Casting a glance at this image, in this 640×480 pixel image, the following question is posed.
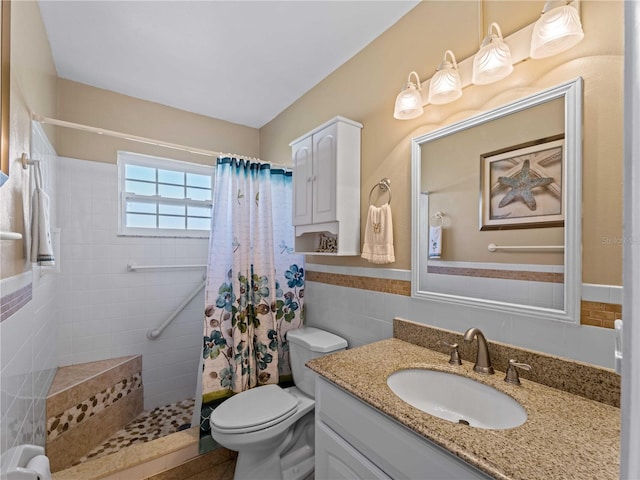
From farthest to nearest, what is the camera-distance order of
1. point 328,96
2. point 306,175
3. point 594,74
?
point 328,96, point 306,175, point 594,74

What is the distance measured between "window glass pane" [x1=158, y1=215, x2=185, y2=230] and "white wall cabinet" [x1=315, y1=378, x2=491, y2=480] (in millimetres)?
2061

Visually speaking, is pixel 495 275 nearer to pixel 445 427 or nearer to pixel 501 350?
pixel 501 350

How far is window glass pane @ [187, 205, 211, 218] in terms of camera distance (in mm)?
2787

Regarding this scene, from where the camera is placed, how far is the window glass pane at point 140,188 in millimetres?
2500

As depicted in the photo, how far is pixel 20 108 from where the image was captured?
4.14 feet

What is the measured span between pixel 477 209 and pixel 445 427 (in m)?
0.84

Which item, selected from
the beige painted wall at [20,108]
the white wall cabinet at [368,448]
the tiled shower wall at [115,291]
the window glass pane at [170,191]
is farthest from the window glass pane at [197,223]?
the white wall cabinet at [368,448]

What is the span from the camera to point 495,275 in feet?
3.94

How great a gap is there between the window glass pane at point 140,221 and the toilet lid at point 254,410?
1.65m

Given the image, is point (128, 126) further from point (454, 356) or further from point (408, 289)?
point (454, 356)

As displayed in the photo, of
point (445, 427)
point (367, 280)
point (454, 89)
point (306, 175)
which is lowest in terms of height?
point (445, 427)

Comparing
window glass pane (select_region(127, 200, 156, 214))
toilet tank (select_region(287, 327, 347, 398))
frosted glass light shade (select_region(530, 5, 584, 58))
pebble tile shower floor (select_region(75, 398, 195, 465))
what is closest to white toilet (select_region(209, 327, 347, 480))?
toilet tank (select_region(287, 327, 347, 398))

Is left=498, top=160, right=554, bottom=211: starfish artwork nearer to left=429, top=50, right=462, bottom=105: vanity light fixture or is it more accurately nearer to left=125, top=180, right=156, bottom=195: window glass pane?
left=429, top=50, right=462, bottom=105: vanity light fixture

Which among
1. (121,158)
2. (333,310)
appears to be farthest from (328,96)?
(121,158)
